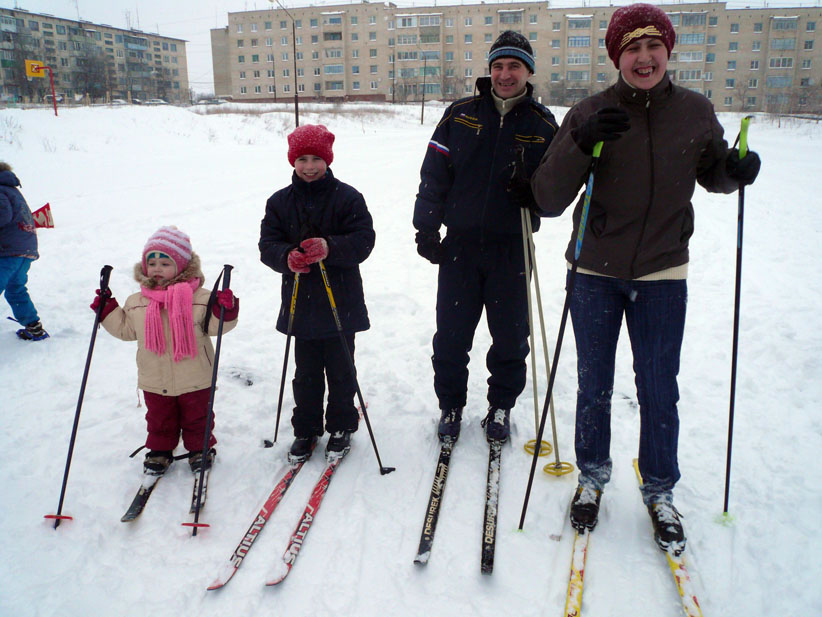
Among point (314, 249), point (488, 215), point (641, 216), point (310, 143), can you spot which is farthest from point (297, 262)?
point (641, 216)

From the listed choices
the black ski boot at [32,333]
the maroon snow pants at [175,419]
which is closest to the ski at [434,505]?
the maroon snow pants at [175,419]

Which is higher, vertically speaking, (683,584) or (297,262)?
(297,262)

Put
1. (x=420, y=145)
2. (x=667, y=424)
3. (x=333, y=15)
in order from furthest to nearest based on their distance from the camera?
1. (x=333, y=15)
2. (x=420, y=145)
3. (x=667, y=424)

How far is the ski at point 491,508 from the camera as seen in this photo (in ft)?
7.61

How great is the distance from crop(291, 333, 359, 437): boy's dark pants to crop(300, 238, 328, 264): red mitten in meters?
0.54

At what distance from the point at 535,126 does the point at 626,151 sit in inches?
30.3

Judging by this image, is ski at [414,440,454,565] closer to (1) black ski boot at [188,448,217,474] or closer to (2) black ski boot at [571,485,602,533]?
(2) black ski boot at [571,485,602,533]

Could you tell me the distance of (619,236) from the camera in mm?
2293

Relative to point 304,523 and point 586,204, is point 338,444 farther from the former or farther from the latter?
point 586,204

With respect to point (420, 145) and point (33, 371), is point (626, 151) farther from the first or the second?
point (420, 145)

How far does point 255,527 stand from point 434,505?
91 cm

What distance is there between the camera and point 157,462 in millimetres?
2914

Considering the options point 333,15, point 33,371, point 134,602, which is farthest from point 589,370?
point 333,15

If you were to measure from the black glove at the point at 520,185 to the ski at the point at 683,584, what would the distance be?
1807 mm
